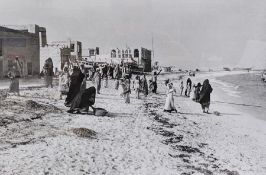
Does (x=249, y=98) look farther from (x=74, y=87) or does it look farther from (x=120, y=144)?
(x=120, y=144)

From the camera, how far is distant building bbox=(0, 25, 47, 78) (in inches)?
1415

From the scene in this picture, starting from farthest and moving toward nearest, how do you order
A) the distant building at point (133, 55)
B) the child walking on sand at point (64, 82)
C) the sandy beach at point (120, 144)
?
the distant building at point (133, 55)
the child walking on sand at point (64, 82)
the sandy beach at point (120, 144)

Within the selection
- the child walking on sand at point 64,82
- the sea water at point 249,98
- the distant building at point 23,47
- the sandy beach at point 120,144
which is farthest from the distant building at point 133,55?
the sandy beach at point 120,144

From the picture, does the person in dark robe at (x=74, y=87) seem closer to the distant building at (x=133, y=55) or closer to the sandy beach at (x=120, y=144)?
the sandy beach at (x=120, y=144)

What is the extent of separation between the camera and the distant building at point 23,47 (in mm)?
35938

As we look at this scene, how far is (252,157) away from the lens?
11156mm

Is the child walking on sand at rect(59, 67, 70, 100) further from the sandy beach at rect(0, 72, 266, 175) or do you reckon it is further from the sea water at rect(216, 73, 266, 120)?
the sea water at rect(216, 73, 266, 120)

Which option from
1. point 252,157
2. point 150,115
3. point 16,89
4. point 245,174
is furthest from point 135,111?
point 245,174

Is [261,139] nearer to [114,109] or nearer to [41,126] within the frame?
[114,109]

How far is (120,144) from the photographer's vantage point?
1053 cm

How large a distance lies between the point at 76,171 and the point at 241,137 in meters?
8.11

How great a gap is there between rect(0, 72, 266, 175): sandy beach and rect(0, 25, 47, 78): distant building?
21.8 m

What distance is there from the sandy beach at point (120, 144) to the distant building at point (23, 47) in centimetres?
2178

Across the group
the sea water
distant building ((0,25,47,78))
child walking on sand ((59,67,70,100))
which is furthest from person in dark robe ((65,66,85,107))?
distant building ((0,25,47,78))
